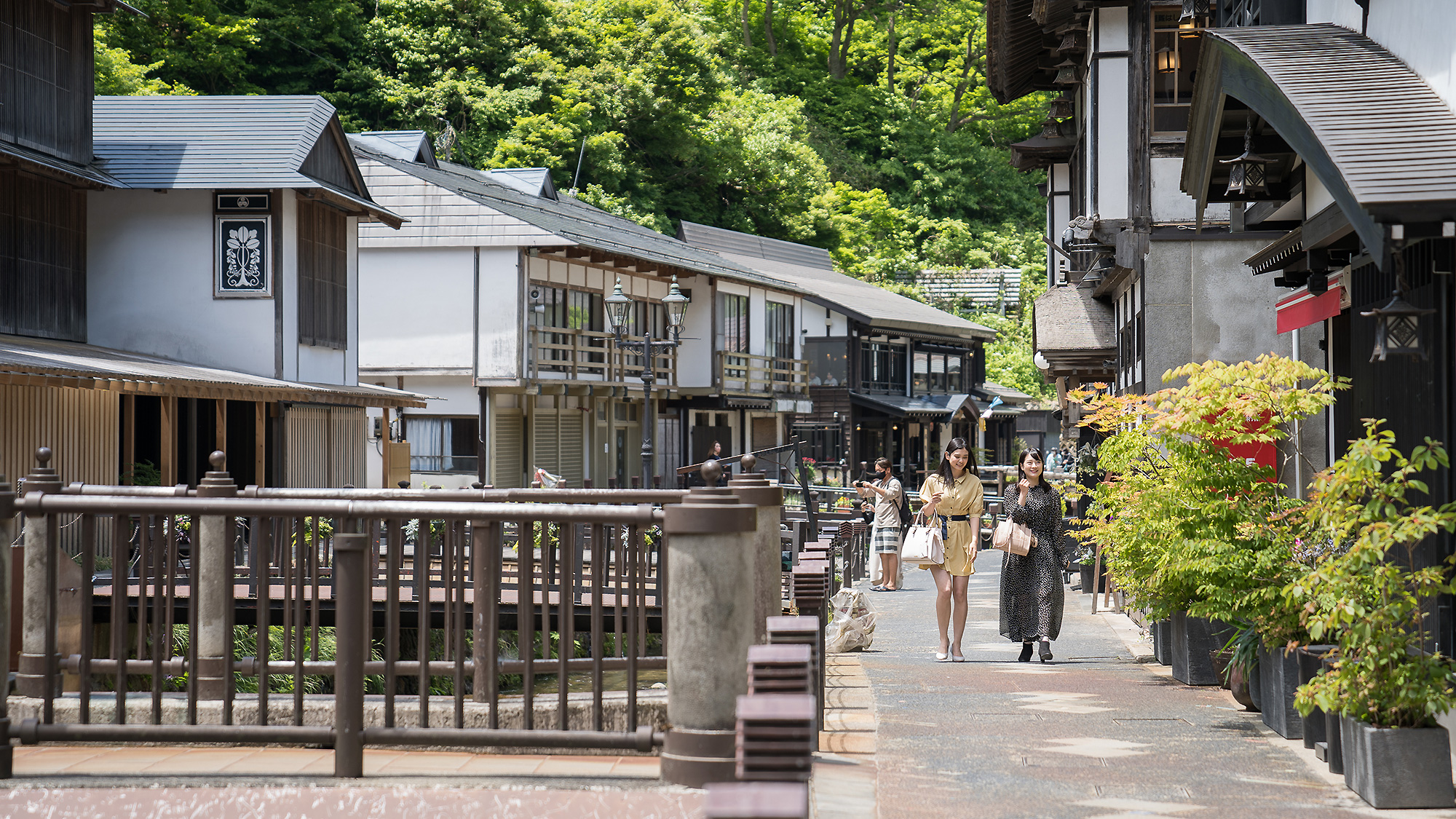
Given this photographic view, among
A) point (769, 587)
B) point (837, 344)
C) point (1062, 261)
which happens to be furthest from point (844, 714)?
point (837, 344)

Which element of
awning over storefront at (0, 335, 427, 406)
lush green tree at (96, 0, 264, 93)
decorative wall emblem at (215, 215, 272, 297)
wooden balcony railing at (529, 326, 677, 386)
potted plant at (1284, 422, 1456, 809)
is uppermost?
lush green tree at (96, 0, 264, 93)

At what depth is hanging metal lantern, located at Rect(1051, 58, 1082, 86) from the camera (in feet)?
65.9

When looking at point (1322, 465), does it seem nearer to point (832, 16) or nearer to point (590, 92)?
point (590, 92)

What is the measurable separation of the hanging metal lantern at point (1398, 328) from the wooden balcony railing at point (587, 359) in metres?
22.7

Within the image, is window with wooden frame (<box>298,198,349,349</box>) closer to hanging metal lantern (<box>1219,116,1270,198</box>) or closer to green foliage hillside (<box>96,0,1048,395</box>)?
green foliage hillside (<box>96,0,1048,395</box>)

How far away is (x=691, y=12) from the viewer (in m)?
52.0

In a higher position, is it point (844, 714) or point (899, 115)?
point (899, 115)

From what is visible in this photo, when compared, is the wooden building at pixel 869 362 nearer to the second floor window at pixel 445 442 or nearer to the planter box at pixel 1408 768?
the second floor window at pixel 445 442

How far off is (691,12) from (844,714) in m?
47.3

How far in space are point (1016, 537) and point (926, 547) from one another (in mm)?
776

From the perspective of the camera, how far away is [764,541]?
7.27 metres

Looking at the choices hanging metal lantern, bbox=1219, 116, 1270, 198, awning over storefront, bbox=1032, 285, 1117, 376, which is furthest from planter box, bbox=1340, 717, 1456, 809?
awning over storefront, bbox=1032, 285, 1117, 376

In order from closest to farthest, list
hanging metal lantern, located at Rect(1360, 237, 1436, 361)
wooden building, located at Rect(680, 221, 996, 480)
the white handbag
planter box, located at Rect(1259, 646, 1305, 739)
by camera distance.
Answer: hanging metal lantern, located at Rect(1360, 237, 1436, 361), planter box, located at Rect(1259, 646, 1305, 739), the white handbag, wooden building, located at Rect(680, 221, 996, 480)

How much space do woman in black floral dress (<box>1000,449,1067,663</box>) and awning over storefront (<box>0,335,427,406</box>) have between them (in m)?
10.3
